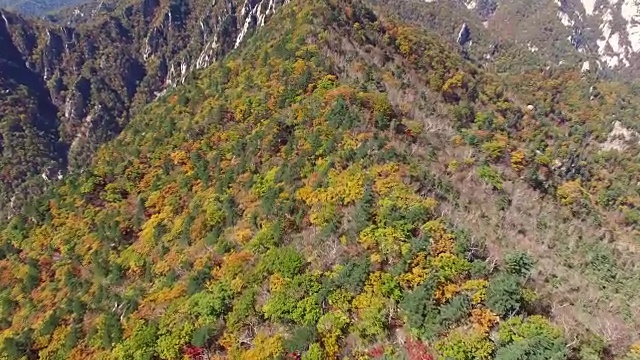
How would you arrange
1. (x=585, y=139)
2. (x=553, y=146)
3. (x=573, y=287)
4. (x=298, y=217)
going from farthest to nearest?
(x=585, y=139)
(x=553, y=146)
(x=298, y=217)
(x=573, y=287)

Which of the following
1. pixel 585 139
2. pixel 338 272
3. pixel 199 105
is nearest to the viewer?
pixel 338 272

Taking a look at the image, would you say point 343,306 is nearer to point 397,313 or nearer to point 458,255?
point 397,313

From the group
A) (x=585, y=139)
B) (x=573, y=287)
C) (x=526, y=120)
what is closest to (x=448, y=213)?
(x=573, y=287)

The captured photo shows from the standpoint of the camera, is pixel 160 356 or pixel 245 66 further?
pixel 245 66

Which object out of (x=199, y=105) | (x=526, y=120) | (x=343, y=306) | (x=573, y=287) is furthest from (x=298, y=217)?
(x=526, y=120)

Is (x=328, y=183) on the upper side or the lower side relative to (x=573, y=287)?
lower

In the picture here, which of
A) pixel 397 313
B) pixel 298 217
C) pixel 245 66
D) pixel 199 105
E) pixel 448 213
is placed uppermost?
pixel 448 213

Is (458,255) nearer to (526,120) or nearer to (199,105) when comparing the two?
(199,105)
